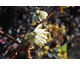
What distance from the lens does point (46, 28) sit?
0.91 meters

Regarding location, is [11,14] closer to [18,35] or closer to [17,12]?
[17,12]

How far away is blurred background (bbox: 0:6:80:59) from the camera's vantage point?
0.73 metres

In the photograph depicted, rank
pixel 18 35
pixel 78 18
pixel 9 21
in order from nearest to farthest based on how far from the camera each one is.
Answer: pixel 18 35 → pixel 9 21 → pixel 78 18

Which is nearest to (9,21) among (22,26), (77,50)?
(22,26)

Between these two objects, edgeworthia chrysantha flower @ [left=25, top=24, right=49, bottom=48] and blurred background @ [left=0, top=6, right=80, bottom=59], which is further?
blurred background @ [left=0, top=6, right=80, bottom=59]

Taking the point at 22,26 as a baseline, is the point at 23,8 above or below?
above

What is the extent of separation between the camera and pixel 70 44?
46.4 inches

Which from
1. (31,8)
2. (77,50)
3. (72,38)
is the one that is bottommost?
(77,50)

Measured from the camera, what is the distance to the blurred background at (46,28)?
0.73m

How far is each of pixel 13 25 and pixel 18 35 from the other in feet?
0.40

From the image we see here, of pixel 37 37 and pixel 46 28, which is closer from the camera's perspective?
pixel 37 37

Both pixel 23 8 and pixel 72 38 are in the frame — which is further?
pixel 72 38

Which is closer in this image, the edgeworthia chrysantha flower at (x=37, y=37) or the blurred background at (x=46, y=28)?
the edgeworthia chrysantha flower at (x=37, y=37)

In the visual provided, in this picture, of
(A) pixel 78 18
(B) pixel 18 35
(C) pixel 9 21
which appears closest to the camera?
(B) pixel 18 35
